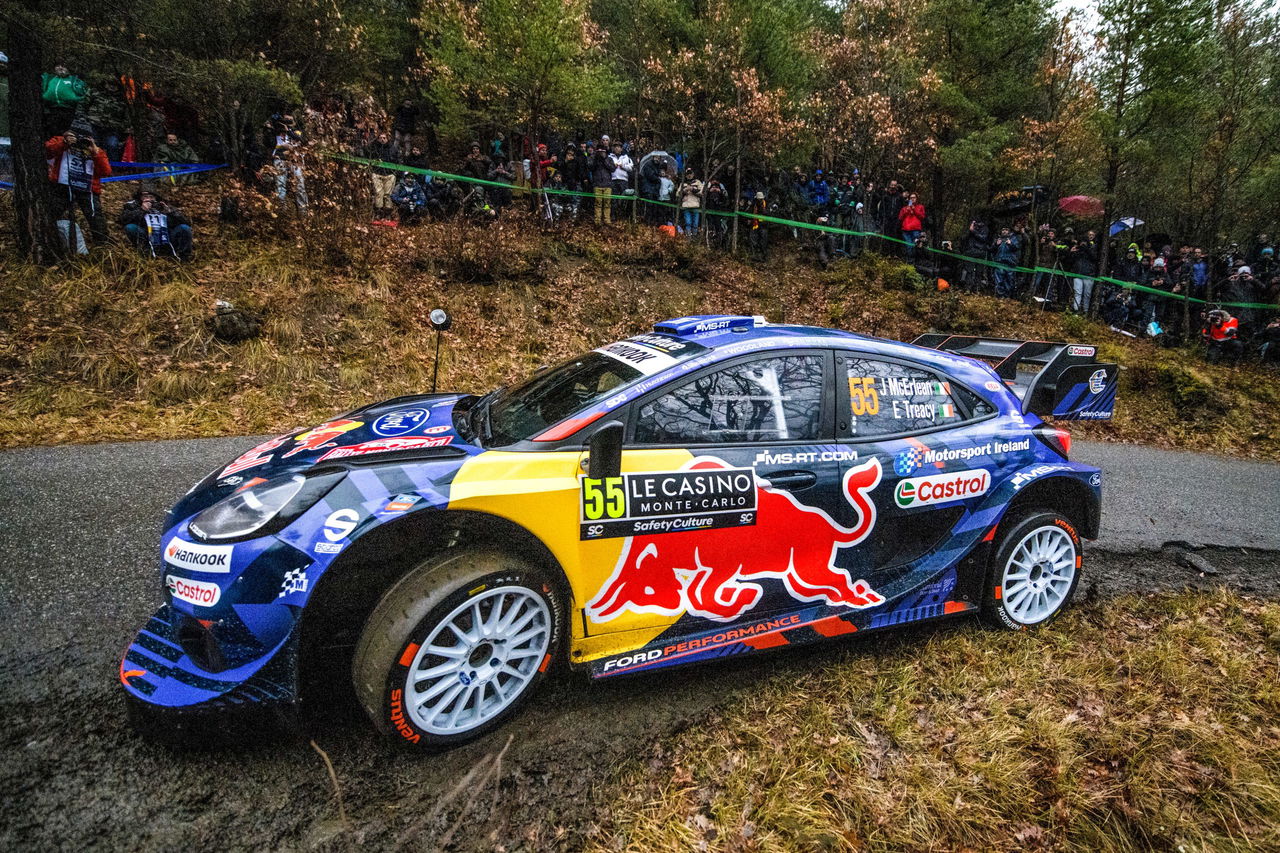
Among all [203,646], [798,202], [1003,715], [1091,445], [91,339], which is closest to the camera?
[203,646]

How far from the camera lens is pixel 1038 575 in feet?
12.1

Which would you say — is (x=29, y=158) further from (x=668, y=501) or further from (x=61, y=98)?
(x=668, y=501)

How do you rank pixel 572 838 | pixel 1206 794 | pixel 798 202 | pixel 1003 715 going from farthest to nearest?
1. pixel 798 202
2. pixel 1003 715
3. pixel 1206 794
4. pixel 572 838

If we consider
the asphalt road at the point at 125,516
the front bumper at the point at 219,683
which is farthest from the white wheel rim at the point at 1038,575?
the front bumper at the point at 219,683

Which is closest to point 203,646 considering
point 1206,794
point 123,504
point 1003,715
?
point 123,504

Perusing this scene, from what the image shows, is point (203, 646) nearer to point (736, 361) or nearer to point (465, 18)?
point (736, 361)

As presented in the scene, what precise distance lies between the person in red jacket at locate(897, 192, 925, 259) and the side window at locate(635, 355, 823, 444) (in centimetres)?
1384

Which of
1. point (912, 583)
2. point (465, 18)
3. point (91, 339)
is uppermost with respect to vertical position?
point (465, 18)

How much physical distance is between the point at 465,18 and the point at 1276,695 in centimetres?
1444

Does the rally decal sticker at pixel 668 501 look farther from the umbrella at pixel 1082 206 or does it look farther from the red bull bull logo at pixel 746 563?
the umbrella at pixel 1082 206

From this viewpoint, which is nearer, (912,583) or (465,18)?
(912,583)

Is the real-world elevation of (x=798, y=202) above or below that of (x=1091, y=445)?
above

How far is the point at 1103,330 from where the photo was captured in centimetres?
1357

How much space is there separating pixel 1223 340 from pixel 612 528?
15089mm
